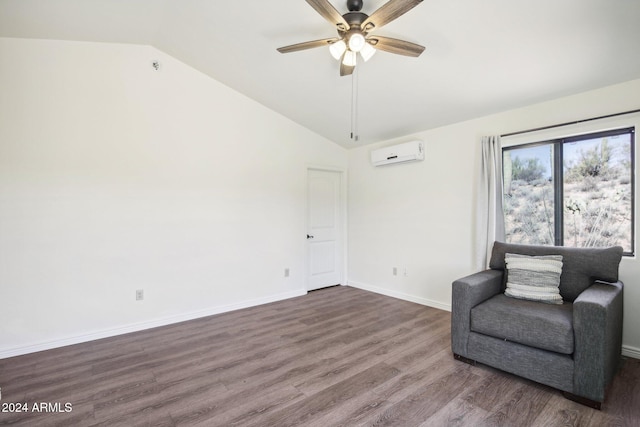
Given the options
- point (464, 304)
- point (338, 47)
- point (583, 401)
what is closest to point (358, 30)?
point (338, 47)

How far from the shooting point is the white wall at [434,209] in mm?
2627

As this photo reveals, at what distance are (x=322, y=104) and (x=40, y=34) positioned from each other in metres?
2.80

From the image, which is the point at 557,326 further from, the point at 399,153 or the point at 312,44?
the point at 399,153

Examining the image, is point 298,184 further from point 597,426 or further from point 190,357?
point 597,426

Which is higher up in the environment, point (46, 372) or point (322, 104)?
point (322, 104)

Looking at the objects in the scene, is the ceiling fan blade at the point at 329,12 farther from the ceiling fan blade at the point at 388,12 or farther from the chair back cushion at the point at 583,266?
the chair back cushion at the point at 583,266

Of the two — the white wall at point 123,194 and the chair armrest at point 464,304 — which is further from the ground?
the white wall at point 123,194

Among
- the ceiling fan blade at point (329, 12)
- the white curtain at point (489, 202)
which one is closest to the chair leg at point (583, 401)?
the white curtain at point (489, 202)

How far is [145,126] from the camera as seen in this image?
3.24 m

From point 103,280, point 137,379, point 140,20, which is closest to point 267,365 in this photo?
point 137,379

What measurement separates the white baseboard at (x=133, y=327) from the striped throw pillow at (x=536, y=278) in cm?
286

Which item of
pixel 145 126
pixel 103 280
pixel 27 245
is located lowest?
pixel 103 280

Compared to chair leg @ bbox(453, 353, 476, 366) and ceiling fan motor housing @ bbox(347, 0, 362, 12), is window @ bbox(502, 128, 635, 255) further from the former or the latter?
ceiling fan motor housing @ bbox(347, 0, 362, 12)

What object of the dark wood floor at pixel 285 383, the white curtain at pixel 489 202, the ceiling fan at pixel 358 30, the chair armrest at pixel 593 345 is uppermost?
the ceiling fan at pixel 358 30
